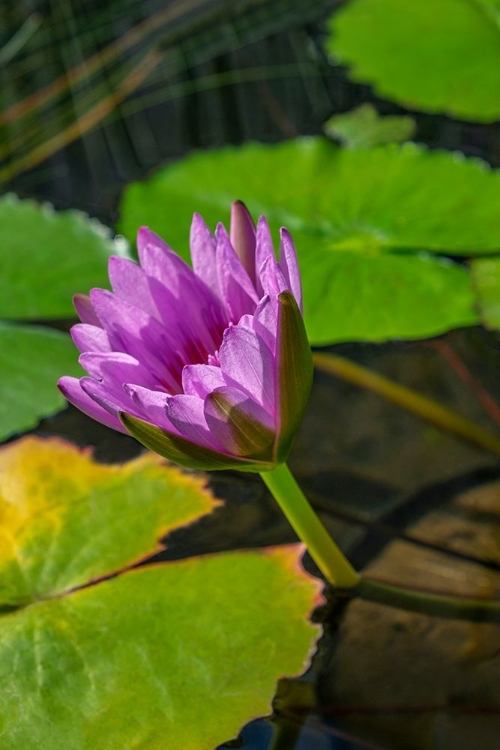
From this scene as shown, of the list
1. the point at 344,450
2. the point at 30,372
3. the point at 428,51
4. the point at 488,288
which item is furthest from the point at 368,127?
the point at 30,372

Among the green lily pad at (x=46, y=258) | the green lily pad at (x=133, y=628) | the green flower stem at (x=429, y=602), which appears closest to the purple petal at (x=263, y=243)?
the green lily pad at (x=133, y=628)

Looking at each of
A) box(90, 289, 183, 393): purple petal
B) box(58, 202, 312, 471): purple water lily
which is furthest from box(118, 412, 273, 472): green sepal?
box(90, 289, 183, 393): purple petal

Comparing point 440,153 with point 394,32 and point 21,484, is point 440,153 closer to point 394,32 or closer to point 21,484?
point 394,32

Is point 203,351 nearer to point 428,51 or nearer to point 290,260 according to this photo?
point 290,260

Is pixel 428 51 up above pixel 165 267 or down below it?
below

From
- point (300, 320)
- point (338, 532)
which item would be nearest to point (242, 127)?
point (338, 532)

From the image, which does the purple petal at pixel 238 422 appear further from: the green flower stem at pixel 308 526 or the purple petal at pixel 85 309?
the purple petal at pixel 85 309

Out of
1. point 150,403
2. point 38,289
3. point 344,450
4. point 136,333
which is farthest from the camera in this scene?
point 38,289

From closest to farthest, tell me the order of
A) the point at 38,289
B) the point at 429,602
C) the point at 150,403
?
the point at 150,403 < the point at 429,602 < the point at 38,289
